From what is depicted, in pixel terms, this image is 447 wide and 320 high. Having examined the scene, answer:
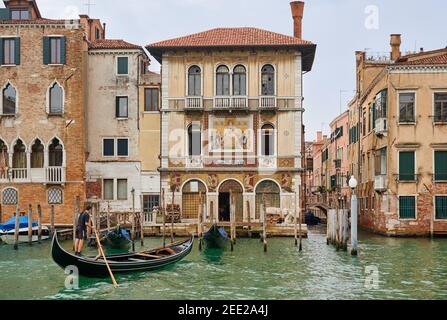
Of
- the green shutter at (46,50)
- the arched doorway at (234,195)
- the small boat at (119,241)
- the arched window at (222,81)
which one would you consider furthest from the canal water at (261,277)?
the green shutter at (46,50)

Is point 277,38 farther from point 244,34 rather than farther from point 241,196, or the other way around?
point 241,196

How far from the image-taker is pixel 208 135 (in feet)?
85.5

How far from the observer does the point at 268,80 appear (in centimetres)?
2608

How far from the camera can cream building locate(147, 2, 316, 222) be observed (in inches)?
1017

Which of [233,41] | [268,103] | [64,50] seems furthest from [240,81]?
[64,50]

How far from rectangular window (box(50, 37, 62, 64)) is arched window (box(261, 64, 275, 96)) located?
7.52 metres

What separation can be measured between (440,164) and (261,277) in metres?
12.1

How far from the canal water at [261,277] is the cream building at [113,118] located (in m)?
6.91

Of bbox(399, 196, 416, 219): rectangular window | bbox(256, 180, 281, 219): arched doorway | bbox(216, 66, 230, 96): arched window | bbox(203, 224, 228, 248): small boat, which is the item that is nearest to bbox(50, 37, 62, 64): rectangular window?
bbox(216, 66, 230, 96): arched window

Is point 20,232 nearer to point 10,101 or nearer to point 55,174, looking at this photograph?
point 55,174

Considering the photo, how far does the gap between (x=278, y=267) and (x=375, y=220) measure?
11.3 metres

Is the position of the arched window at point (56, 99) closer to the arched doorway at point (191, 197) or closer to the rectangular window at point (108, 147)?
the rectangular window at point (108, 147)

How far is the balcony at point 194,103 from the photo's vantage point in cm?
2588
